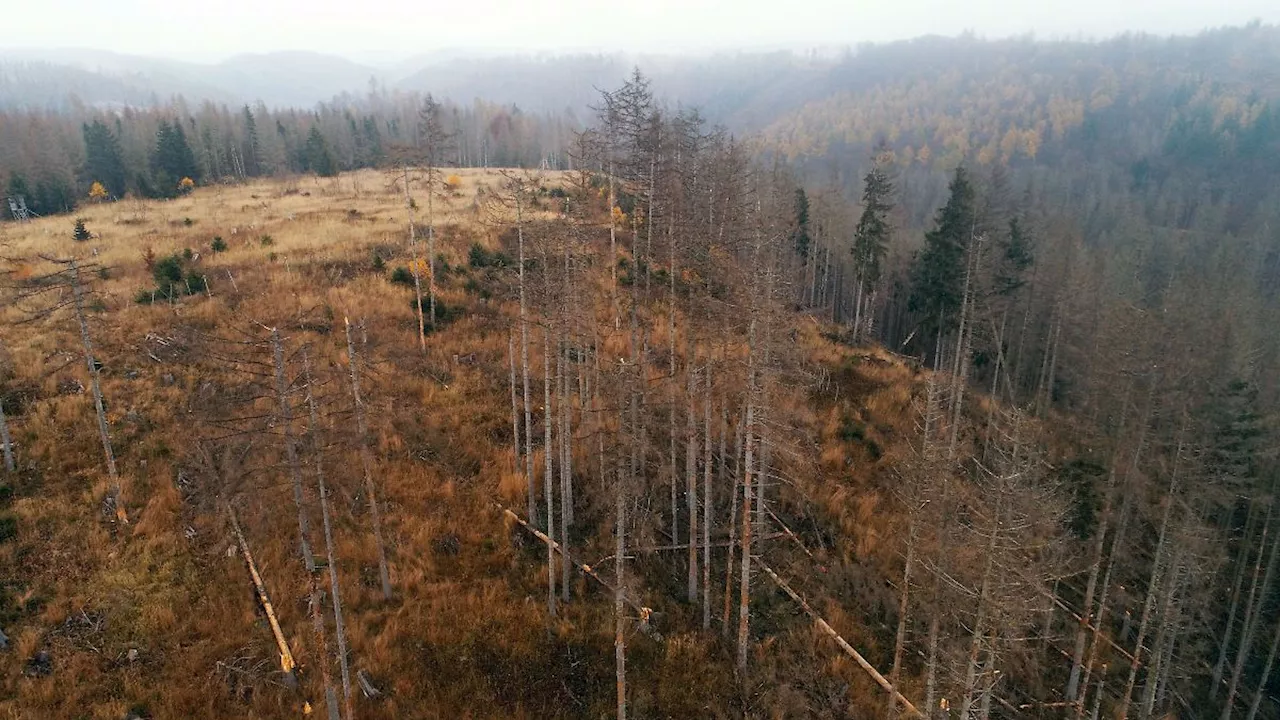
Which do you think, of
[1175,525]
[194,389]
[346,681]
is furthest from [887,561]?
[194,389]

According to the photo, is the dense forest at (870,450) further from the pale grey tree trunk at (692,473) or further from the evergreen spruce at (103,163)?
the evergreen spruce at (103,163)

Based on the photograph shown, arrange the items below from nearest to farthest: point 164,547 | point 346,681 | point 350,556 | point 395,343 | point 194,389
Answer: point 346,681, point 164,547, point 350,556, point 194,389, point 395,343

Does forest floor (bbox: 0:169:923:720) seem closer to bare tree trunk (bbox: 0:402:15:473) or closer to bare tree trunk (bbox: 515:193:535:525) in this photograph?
bare tree trunk (bbox: 0:402:15:473)

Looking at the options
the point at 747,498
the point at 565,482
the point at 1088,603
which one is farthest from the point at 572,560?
the point at 1088,603

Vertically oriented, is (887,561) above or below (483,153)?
below

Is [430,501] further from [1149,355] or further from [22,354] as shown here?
[1149,355]

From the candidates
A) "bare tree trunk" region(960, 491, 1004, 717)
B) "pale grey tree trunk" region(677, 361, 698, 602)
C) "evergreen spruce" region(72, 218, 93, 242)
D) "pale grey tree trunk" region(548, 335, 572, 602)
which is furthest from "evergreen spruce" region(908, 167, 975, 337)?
"evergreen spruce" region(72, 218, 93, 242)

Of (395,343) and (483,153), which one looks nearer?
(395,343)
